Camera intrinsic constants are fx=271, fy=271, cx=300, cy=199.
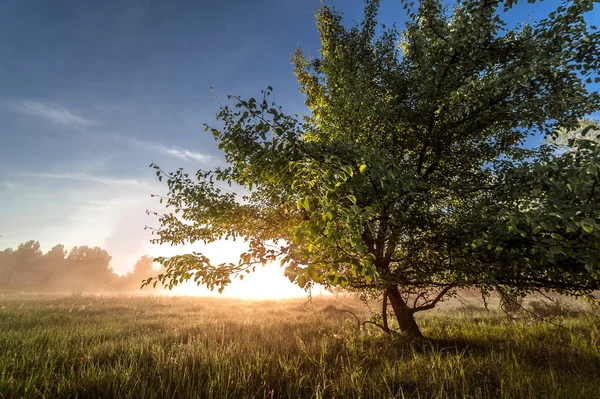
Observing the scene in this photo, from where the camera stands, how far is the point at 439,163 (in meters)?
7.61

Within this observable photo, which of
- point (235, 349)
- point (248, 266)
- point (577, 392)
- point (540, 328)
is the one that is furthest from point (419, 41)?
point (540, 328)

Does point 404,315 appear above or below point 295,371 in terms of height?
above

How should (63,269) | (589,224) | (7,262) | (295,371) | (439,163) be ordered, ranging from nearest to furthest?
(589,224), (295,371), (439,163), (7,262), (63,269)

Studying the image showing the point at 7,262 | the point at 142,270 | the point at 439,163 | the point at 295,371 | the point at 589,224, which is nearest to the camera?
the point at 589,224

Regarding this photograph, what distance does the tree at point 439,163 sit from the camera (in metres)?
4.10

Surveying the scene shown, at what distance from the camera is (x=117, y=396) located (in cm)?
383

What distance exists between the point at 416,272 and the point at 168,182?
6.55m

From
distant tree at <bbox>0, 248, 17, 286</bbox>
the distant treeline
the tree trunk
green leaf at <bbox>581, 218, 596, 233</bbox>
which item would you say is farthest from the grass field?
distant tree at <bbox>0, 248, 17, 286</bbox>

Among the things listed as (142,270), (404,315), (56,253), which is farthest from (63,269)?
(404,315)

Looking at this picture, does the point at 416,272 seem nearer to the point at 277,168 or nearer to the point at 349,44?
the point at 277,168

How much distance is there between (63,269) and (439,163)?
14929 cm

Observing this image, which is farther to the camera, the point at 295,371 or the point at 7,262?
the point at 7,262

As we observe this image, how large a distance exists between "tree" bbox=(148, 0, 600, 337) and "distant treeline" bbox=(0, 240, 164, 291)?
119 m

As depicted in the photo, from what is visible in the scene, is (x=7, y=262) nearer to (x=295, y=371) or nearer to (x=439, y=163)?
(x=295, y=371)
